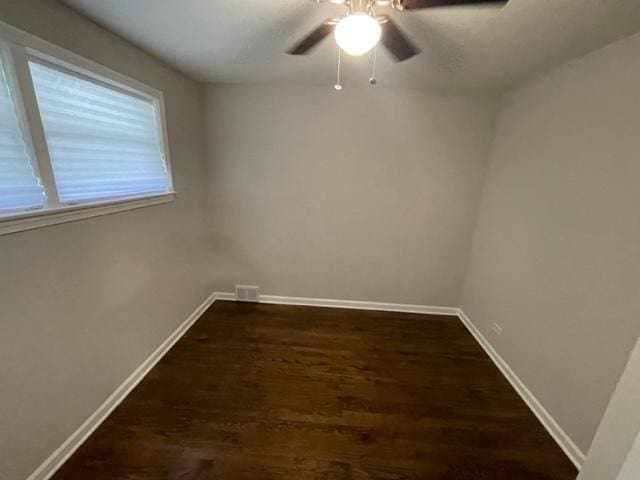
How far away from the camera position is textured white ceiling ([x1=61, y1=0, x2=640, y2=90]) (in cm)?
125

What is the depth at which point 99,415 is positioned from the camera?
1619 mm

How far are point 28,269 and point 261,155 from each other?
1.94 meters

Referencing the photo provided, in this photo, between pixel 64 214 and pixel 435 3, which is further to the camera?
pixel 64 214

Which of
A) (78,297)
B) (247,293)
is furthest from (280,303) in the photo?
(78,297)

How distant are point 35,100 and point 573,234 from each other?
287 centimetres

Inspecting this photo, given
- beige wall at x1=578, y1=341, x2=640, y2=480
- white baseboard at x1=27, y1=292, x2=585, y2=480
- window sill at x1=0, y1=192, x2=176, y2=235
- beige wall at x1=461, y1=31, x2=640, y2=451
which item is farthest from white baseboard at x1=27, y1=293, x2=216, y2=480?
beige wall at x1=461, y1=31, x2=640, y2=451

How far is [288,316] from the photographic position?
2.86m

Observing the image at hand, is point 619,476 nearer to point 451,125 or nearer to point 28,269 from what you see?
point 28,269

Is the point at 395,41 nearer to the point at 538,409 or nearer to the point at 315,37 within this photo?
the point at 315,37

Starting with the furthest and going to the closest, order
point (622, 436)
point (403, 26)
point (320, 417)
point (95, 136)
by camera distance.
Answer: point (320, 417), point (95, 136), point (403, 26), point (622, 436)

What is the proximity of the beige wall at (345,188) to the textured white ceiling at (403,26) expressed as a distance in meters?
0.41

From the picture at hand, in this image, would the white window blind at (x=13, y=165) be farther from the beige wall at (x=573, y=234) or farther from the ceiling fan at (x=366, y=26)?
the beige wall at (x=573, y=234)

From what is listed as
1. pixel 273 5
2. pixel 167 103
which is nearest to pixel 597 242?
pixel 273 5

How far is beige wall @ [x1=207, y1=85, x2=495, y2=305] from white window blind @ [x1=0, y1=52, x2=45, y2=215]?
1.65 metres
